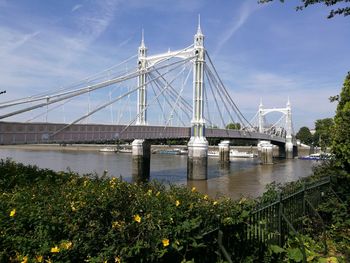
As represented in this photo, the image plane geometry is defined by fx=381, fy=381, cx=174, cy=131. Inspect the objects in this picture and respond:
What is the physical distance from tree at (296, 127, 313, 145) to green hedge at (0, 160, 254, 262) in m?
124

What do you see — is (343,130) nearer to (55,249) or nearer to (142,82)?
(55,249)

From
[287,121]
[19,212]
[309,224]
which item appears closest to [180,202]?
[19,212]

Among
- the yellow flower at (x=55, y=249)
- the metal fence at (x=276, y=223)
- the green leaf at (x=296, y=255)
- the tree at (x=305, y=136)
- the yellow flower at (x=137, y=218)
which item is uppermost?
the tree at (x=305, y=136)

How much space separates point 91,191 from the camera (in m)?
3.64

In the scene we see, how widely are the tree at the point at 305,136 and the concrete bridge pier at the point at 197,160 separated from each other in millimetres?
89892

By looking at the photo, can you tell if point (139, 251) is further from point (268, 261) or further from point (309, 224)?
point (309, 224)

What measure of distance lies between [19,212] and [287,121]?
92.9m

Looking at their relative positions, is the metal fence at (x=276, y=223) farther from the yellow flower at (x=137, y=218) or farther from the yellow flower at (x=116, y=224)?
the yellow flower at (x=116, y=224)

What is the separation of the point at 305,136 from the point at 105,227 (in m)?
129

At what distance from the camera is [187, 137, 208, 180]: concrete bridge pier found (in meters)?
36.9

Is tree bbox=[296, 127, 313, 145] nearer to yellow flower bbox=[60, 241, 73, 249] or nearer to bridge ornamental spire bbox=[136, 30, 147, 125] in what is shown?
bridge ornamental spire bbox=[136, 30, 147, 125]

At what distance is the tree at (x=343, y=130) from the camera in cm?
686

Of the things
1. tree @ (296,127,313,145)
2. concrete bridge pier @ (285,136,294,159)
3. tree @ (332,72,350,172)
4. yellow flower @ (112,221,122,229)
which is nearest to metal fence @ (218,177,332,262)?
tree @ (332,72,350,172)

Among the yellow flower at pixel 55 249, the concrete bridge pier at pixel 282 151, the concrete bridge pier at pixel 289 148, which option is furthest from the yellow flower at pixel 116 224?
the concrete bridge pier at pixel 282 151
